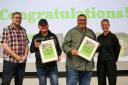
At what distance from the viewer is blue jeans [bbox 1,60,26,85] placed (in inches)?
159

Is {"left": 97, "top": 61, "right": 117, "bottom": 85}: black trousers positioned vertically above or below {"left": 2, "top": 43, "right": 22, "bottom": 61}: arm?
below

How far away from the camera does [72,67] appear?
4.03m

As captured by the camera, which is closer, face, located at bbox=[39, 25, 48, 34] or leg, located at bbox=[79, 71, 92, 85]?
face, located at bbox=[39, 25, 48, 34]

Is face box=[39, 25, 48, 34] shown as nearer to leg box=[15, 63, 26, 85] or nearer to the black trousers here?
leg box=[15, 63, 26, 85]

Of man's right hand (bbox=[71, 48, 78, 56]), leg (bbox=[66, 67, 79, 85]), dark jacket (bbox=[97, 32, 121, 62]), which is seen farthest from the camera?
dark jacket (bbox=[97, 32, 121, 62])

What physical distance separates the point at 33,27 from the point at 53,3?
60 cm

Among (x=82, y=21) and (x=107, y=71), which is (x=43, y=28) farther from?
(x=107, y=71)

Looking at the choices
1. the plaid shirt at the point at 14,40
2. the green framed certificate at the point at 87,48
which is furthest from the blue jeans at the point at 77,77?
the plaid shirt at the point at 14,40

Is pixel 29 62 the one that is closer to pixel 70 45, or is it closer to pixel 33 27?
pixel 33 27

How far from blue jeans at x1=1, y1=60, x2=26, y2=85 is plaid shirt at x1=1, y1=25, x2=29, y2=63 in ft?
0.24

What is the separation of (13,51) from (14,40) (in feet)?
0.53

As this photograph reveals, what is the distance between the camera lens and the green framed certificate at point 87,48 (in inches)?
159

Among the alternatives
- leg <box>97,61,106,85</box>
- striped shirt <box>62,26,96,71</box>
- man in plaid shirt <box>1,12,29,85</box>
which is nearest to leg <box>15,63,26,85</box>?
man in plaid shirt <box>1,12,29,85</box>

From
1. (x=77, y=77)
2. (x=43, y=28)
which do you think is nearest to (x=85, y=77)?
(x=77, y=77)
